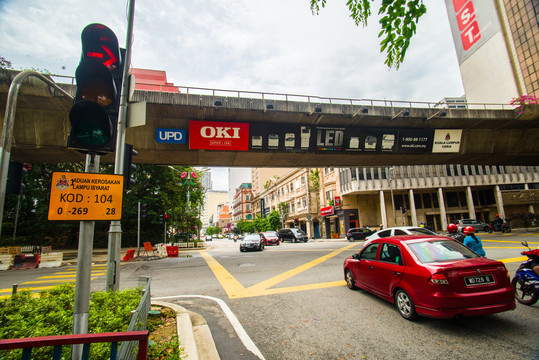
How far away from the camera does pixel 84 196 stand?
2.41 m

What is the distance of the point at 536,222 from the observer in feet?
104

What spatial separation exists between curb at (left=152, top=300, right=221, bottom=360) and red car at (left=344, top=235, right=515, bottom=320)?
343 centimetres

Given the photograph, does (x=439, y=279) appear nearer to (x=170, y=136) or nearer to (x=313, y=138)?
(x=313, y=138)

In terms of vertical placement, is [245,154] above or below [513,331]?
above

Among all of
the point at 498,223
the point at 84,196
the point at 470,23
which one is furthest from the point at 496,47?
the point at 84,196

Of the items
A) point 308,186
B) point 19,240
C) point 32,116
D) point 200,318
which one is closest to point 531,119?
point 200,318

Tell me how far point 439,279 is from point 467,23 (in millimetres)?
65593

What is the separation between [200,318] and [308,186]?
45.4 meters

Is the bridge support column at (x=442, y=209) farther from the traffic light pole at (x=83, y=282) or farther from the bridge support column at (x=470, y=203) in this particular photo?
the traffic light pole at (x=83, y=282)

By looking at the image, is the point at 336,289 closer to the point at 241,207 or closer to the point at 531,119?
the point at 531,119

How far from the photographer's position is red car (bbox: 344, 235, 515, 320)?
4043mm

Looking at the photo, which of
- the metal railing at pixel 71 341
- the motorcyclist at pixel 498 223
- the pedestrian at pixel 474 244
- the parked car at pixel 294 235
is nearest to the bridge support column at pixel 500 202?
the motorcyclist at pixel 498 223

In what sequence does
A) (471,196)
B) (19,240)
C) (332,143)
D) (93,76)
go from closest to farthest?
1. (93,76)
2. (332,143)
3. (19,240)
4. (471,196)

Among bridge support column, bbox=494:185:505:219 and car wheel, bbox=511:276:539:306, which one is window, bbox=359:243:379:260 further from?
bridge support column, bbox=494:185:505:219
